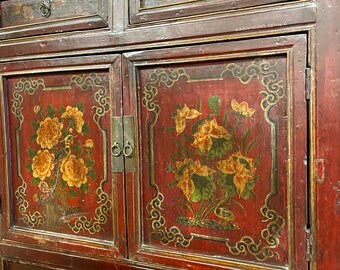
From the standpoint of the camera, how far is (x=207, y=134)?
96 cm

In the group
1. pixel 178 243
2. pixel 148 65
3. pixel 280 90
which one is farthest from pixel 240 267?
pixel 148 65

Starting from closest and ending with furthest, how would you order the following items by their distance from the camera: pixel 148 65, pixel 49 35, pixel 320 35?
pixel 320 35 < pixel 148 65 < pixel 49 35

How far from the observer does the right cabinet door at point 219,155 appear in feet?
2.87

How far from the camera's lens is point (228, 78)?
0.93 meters

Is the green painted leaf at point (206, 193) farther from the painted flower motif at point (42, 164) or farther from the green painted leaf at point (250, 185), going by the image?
the painted flower motif at point (42, 164)

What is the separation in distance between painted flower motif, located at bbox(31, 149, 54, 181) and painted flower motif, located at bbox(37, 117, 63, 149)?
0.02 metres

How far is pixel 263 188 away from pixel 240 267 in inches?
7.4

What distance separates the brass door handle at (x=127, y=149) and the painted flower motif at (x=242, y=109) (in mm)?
278

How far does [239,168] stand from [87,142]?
42cm

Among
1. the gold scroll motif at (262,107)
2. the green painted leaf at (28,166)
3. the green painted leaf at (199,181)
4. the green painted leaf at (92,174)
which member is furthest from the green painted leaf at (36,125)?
the green painted leaf at (199,181)

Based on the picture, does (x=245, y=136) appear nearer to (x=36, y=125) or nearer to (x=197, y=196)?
(x=197, y=196)

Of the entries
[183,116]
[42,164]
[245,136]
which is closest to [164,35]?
[183,116]

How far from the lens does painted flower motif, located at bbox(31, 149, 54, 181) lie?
1.16 meters

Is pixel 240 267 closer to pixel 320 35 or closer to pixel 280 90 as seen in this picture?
pixel 280 90
